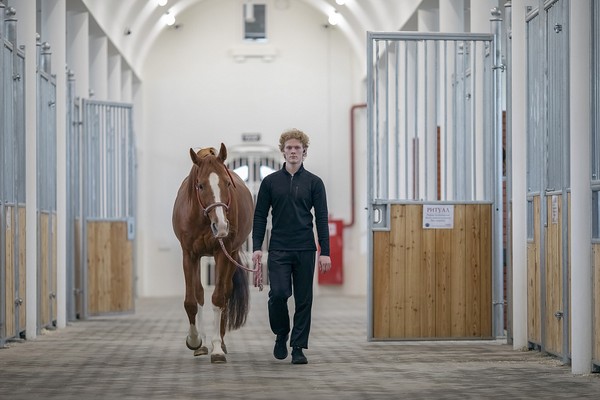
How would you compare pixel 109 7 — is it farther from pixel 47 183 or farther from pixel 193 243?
pixel 193 243

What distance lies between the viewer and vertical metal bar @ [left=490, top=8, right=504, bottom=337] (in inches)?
466

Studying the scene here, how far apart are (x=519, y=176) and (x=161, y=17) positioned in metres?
15.6

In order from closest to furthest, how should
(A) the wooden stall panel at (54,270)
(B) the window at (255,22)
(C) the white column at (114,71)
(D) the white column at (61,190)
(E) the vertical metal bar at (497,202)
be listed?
(E) the vertical metal bar at (497,202) → (A) the wooden stall panel at (54,270) → (D) the white column at (61,190) → (C) the white column at (114,71) → (B) the window at (255,22)

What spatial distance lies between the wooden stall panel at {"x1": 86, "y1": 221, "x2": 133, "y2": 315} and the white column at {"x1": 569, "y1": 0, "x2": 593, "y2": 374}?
8856 mm

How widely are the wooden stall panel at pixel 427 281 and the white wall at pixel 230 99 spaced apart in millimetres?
14497

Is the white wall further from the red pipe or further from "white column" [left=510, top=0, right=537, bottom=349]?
"white column" [left=510, top=0, right=537, bottom=349]

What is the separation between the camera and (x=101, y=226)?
16.5 meters

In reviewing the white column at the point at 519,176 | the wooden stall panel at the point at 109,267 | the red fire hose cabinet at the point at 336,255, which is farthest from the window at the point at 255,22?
the white column at the point at 519,176

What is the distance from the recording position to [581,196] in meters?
8.76

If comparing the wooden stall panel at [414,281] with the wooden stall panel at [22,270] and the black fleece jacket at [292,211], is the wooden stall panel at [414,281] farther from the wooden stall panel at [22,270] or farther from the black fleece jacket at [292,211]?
the wooden stall panel at [22,270]

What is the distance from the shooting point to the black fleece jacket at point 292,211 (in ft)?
30.4

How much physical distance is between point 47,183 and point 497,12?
5.38m

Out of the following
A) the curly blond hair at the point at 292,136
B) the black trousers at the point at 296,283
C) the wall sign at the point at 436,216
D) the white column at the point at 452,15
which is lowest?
the black trousers at the point at 296,283

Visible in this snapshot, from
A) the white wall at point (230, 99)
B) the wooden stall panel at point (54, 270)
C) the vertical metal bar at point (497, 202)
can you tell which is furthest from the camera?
the white wall at point (230, 99)
